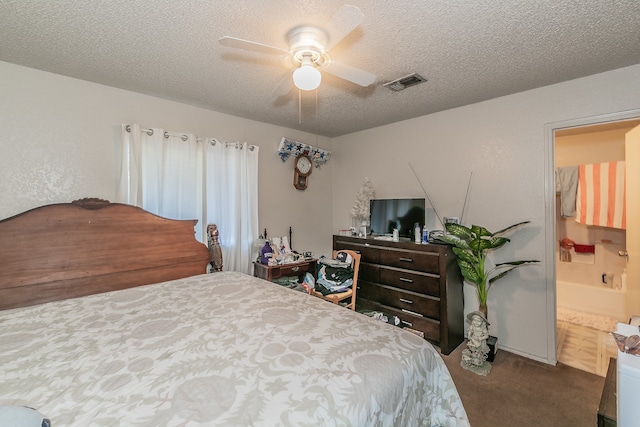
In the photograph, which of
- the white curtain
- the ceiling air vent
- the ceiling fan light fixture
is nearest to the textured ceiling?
the ceiling air vent

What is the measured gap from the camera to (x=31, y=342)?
1246 millimetres

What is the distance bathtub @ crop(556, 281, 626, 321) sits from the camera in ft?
10.9

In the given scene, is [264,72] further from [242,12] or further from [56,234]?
[56,234]

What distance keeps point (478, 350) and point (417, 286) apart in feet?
2.40

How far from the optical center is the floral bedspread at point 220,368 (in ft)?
2.67

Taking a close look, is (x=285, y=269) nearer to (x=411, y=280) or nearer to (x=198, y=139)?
(x=411, y=280)

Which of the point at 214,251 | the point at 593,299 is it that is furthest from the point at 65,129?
the point at 593,299

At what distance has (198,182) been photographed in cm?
274

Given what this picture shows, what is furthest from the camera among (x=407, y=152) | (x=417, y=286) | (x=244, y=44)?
(x=407, y=152)

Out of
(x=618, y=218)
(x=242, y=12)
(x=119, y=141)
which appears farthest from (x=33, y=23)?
(x=618, y=218)

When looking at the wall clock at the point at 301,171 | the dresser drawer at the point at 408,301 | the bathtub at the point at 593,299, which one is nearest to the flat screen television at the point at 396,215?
the dresser drawer at the point at 408,301

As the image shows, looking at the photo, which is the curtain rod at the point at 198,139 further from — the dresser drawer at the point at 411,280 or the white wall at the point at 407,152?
the dresser drawer at the point at 411,280

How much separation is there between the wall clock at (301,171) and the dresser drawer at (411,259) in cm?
147

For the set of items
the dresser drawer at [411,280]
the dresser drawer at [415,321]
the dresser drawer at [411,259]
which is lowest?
the dresser drawer at [415,321]
